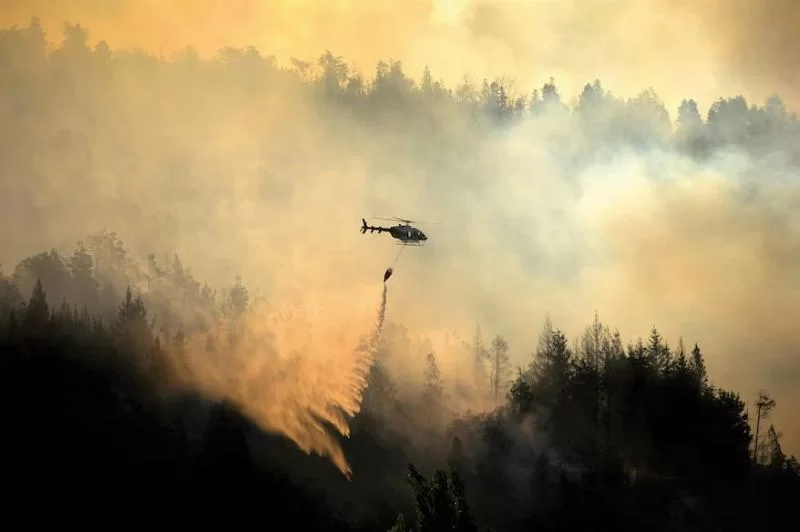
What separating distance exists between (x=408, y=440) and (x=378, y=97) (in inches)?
375

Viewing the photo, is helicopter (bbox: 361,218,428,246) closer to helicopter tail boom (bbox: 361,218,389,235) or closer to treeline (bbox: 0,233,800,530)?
helicopter tail boom (bbox: 361,218,389,235)

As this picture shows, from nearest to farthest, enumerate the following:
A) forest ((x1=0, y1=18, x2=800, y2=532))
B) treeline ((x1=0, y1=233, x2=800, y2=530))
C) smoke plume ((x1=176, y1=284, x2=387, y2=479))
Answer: treeline ((x1=0, y1=233, x2=800, y2=530))
forest ((x1=0, y1=18, x2=800, y2=532))
smoke plume ((x1=176, y1=284, x2=387, y2=479))

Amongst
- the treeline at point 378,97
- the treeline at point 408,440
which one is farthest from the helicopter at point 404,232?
the treeline at point 378,97

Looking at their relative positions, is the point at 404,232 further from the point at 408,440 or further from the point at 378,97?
the point at 408,440

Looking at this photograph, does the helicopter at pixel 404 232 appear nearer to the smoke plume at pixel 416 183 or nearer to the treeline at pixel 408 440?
the smoke plume at pixel 416 183

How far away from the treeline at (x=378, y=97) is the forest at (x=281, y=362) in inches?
2.2

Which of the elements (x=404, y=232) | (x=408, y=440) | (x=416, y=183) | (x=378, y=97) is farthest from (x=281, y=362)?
(x=378, y=97)

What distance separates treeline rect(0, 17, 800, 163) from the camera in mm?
23125

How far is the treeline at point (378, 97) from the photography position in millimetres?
23125

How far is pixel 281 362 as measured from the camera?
2325 centimetres

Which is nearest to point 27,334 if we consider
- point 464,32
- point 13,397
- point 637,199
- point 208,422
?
point 13,397

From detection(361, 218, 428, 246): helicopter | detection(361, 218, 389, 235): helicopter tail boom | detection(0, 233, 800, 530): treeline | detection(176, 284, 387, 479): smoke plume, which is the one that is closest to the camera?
detection(0, 233, 800, 530): treeline

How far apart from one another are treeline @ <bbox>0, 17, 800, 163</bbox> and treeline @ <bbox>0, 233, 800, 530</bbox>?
13.9ft

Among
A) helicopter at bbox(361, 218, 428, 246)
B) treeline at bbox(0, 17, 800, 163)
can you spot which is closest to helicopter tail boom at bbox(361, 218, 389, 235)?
helicopter at bbox(361, 218, 428, 246)
